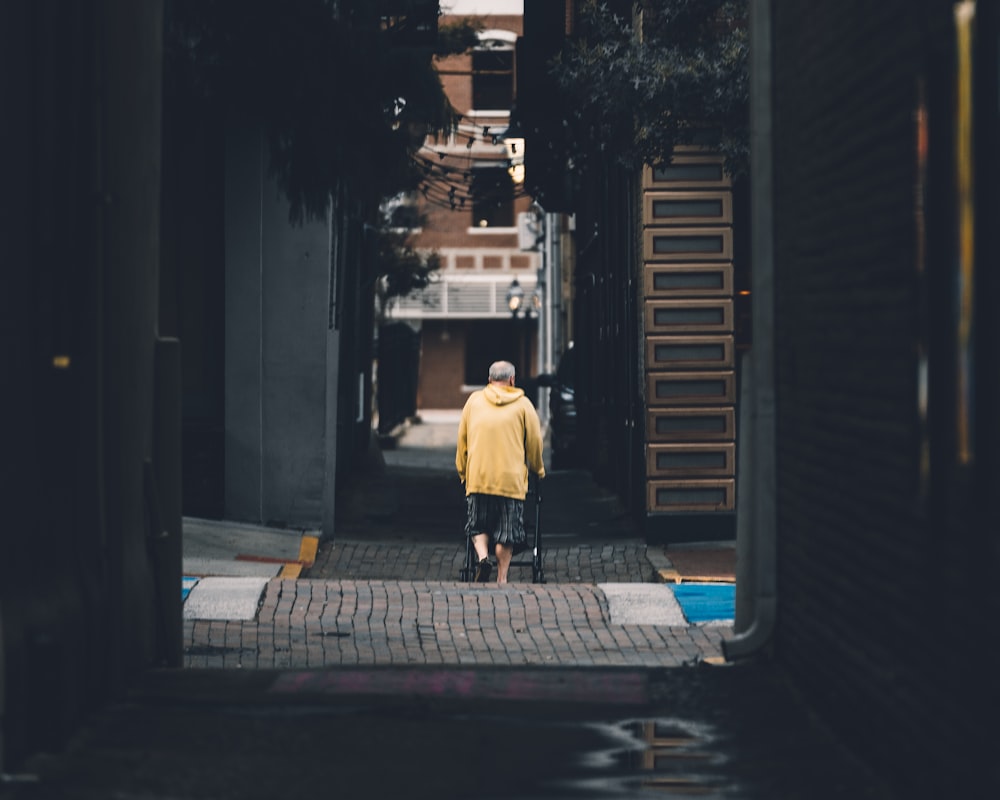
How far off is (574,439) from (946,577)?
2127cm

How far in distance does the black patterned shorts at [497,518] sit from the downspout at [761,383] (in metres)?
4.69

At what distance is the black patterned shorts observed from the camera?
496 inches

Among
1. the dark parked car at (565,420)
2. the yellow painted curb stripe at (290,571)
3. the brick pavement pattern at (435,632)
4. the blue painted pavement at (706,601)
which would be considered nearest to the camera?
the brick pavement pattern at (435,632)

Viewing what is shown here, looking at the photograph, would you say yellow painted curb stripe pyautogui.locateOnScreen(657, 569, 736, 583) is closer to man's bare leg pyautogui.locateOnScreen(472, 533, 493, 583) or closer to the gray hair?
man's bare leg pyautogui.locateOnScreen(472, 533, 493, 583)

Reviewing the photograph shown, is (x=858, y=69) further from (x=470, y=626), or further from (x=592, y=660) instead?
(x=470, y=626)

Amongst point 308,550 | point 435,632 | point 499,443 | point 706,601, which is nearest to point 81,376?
point 435,632

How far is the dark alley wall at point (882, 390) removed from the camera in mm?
4863

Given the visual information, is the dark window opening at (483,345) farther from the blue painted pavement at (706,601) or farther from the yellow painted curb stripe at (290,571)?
the blue painted pavement at (706,601)

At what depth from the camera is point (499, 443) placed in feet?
41.2

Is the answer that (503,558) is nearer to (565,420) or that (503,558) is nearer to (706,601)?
(706,601)

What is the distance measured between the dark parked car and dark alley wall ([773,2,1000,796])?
18.6 meters

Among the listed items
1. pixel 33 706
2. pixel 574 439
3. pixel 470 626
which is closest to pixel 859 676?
pixel 33 706

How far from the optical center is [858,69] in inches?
244

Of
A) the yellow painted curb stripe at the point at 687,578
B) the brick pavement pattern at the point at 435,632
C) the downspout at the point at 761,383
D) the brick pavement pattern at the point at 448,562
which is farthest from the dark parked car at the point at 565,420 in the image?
the downspout at the point at 761,383
